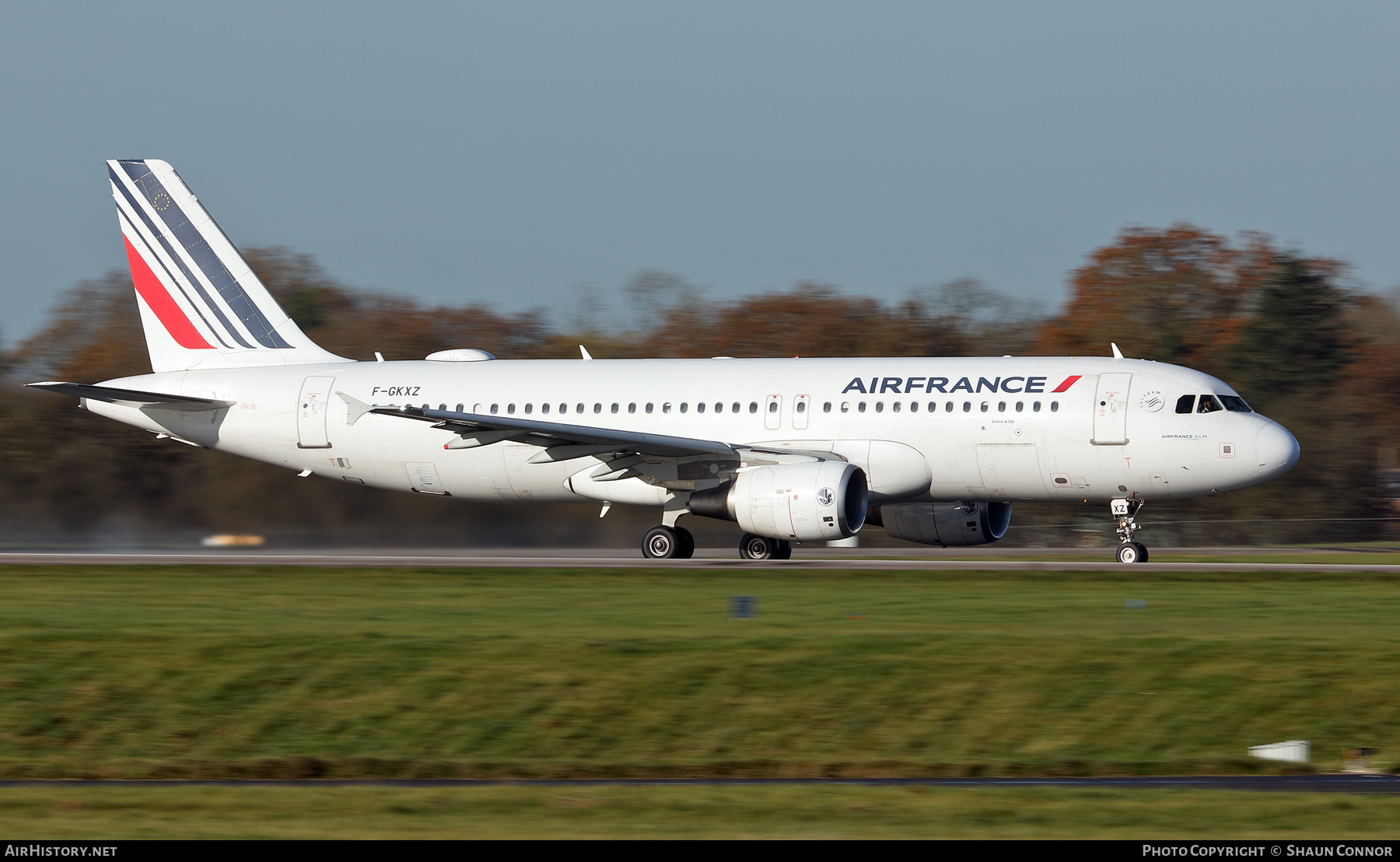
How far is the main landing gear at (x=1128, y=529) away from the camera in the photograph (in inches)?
1228

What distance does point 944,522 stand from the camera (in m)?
34.1

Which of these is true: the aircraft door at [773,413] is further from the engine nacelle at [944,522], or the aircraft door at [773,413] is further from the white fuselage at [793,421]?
the engine nacelle at [944,522]

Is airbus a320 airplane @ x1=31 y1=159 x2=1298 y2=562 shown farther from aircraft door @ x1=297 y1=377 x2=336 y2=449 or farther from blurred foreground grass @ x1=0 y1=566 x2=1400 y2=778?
blurred foreground grass @ x1=0 y1=566 x2=1400 y2=778

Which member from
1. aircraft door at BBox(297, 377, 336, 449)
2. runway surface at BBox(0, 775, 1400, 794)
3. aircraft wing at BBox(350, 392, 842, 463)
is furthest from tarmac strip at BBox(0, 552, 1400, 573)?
runway surface at BBox(0, 775, 1400, 794)

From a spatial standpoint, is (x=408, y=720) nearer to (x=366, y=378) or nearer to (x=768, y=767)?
(x=768, y=767)

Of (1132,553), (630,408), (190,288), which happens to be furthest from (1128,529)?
(190,288)

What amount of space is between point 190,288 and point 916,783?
28974 millimetres

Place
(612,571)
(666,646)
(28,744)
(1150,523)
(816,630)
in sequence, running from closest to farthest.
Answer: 1. (28,744)
2. (666,646)
3. (816,630)
4. (612,571)
5. (1150,523)

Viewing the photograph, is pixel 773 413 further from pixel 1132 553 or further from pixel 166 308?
pixel 166 308

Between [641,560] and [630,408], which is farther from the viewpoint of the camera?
[630,408]

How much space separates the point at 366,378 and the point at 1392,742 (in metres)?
25.7

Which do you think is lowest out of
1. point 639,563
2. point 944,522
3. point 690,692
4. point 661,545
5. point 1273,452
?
point 690,692

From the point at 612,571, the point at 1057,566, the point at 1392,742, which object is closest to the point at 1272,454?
the point at 1057,566

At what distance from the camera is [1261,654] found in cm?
1794
